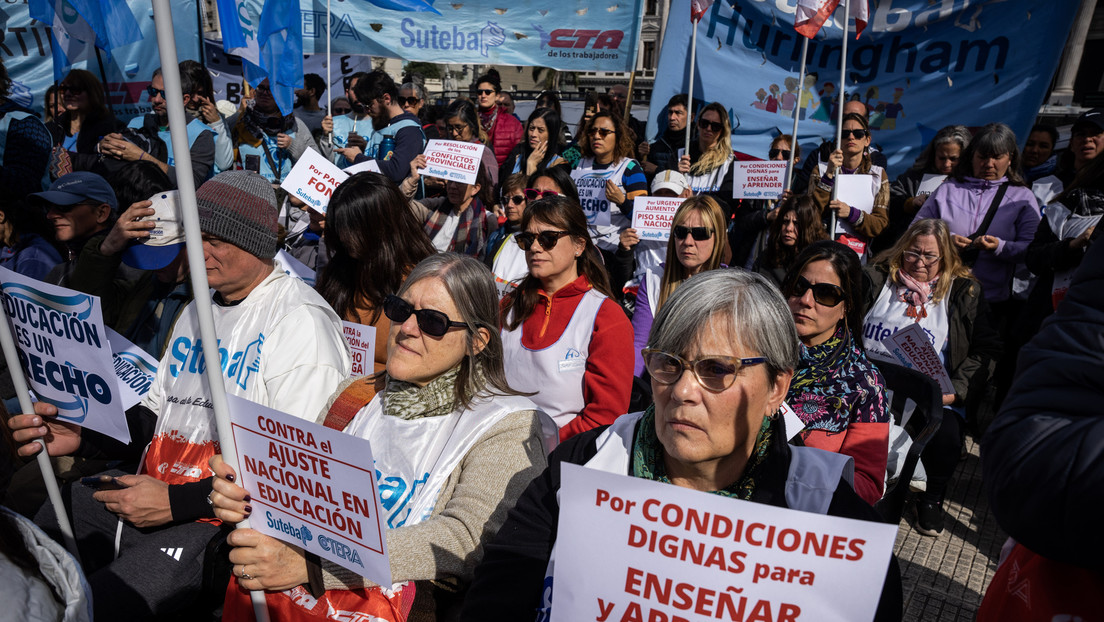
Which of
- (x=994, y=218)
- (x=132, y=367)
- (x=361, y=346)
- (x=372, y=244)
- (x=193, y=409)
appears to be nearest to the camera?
(x=193, y=409)

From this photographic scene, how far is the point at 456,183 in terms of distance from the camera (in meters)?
5.46

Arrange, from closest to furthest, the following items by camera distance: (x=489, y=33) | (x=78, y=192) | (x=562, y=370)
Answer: (x=562, y=370), (x=78, y=192), (x=489, y=33)

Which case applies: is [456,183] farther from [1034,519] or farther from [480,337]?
[1034,519]

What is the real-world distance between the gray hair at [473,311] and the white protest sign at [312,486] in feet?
1.96

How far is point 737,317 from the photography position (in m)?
1.74

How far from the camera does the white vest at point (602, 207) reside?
5.84 metres

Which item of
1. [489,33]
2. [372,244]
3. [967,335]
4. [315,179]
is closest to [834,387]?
[967,335]

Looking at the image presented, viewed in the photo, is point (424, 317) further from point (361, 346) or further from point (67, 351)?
point (67, 351)

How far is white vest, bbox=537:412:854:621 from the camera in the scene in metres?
1.63

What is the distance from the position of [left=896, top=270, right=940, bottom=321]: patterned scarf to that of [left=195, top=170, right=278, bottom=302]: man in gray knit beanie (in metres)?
3.47

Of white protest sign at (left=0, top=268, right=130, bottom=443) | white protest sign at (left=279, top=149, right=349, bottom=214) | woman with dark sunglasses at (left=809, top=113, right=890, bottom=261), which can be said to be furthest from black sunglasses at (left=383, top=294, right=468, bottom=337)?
woman with dark sunglasses at (left=809, top=113, right=890, bottom=261)

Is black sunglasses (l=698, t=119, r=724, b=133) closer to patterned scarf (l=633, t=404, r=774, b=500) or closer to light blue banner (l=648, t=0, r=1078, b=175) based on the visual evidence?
light blue banner (l=648, t=0, r=1078, b=175)

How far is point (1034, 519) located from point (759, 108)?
645cm

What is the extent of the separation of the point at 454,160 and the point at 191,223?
3.90m
